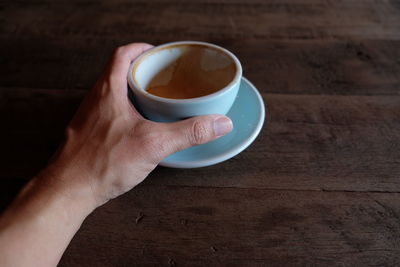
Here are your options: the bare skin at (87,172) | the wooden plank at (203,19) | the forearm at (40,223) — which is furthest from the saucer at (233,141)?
the wooden plank at (203,19)

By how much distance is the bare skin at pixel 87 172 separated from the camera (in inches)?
17.0

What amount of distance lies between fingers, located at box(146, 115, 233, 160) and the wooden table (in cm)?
8

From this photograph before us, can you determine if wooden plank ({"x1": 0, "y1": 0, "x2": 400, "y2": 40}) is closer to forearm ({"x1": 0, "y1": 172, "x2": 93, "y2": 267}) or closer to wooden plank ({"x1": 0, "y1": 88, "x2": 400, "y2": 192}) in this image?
wooden plank ({"x1": 0, "y1": 88, "x2": 400, "y2": 192})

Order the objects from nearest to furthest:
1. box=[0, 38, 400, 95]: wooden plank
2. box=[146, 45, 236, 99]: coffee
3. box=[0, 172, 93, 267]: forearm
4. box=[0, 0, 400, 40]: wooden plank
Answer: box=[0, 172, 93, 267]: forearm, box=[146, 45, 236, 99]: coffee, box=[0, 38, 400, 95]: wooden plank, box=[0, 0, 400, 40]: wooden plank

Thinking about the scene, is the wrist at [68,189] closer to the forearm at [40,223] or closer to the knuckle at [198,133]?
the forearm at [40,223]

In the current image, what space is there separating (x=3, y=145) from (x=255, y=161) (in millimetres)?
442

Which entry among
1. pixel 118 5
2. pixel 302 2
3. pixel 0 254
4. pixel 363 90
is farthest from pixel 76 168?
pixel 302 2

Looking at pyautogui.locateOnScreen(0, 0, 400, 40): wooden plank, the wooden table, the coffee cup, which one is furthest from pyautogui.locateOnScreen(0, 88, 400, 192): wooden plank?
pyautogui.locateOnScreen(0, 0, 400, 40): wooden plank

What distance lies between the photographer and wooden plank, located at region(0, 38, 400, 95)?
2.41 feet

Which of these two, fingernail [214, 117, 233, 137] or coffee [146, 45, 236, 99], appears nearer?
fingernail [214, 117, 233, 137]

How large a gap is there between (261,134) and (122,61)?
0.93 feet

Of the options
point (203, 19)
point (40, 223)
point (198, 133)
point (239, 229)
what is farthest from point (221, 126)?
point (203, 19)

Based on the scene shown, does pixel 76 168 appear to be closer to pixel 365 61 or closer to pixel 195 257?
pixel 195 257

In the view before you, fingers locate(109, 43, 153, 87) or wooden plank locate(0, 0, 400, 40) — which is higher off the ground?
fingers locate(109, 43, 153, 87)
